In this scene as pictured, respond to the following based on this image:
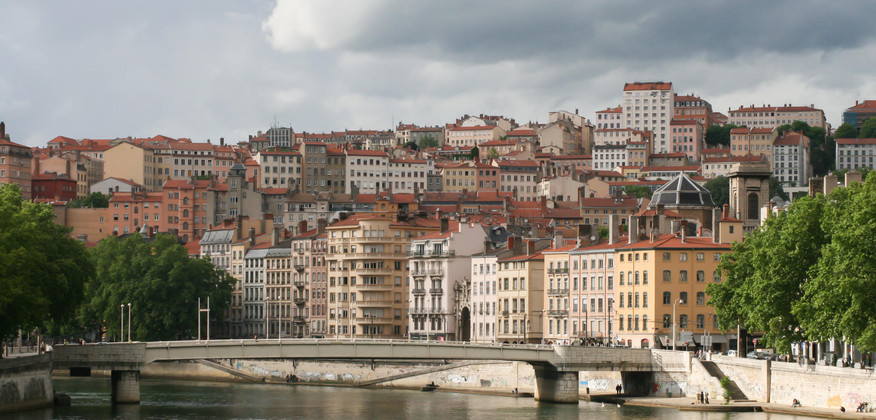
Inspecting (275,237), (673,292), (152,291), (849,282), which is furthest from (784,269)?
(275,237)

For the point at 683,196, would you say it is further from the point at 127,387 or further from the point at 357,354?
the point at 127,387

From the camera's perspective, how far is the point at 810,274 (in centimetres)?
6931

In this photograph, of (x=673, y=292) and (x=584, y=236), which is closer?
(x=673, y=292)

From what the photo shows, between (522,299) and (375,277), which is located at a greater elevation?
(375,277)

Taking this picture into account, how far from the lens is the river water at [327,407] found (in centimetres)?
7544

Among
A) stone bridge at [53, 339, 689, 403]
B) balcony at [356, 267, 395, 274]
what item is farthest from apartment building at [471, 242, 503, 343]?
stone bridge at [53, 339, 689, 403]

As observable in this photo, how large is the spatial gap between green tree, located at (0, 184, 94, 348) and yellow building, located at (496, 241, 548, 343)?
111ft

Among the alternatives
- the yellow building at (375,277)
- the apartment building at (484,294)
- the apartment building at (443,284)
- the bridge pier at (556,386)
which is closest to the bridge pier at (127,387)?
the bridge pier at (556,386)

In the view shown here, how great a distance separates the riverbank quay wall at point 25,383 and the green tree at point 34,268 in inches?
69.7

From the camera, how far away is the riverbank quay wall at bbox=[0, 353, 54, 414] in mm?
72375

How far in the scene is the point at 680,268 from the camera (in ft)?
312

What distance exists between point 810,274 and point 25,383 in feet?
124

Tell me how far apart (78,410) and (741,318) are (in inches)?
1354

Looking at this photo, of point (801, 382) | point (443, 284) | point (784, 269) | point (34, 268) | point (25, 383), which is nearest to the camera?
point (801, 382)
